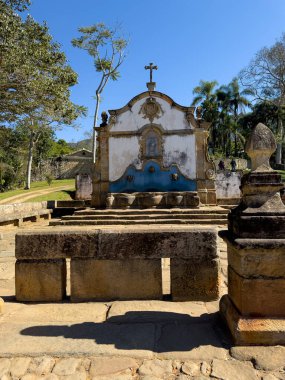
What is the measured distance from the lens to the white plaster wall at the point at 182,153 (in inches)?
563

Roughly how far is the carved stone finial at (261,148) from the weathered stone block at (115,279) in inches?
60.7

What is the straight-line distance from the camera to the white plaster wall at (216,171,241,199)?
55.7ft

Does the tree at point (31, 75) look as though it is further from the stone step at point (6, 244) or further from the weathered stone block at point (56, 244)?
the weathered stone block at point (56, 244)

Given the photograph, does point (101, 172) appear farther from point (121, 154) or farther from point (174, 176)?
point (174, 176)

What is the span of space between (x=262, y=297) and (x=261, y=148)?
4.33 feet

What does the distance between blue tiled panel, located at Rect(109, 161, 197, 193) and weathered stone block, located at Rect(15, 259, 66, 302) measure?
35.4 ft

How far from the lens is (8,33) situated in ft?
37.2

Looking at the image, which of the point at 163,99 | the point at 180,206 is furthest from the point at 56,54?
the point at 180,206

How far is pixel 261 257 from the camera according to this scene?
2.71 m

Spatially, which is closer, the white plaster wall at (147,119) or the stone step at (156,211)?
the stone step at (156,211)

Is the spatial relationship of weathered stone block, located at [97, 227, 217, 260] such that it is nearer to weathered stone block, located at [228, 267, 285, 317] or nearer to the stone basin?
weathered stone block, located at [228, 267, 285, 317]

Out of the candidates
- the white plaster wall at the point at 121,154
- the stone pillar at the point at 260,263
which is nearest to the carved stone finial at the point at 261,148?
the stone pillar at the point at 260,263

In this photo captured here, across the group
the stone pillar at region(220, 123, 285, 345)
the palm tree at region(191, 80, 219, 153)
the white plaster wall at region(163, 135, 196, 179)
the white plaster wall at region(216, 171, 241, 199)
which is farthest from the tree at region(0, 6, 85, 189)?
the palm tree at region(191, 80, 219, 153)

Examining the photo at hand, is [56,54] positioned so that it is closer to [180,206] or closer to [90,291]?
[180,206]
